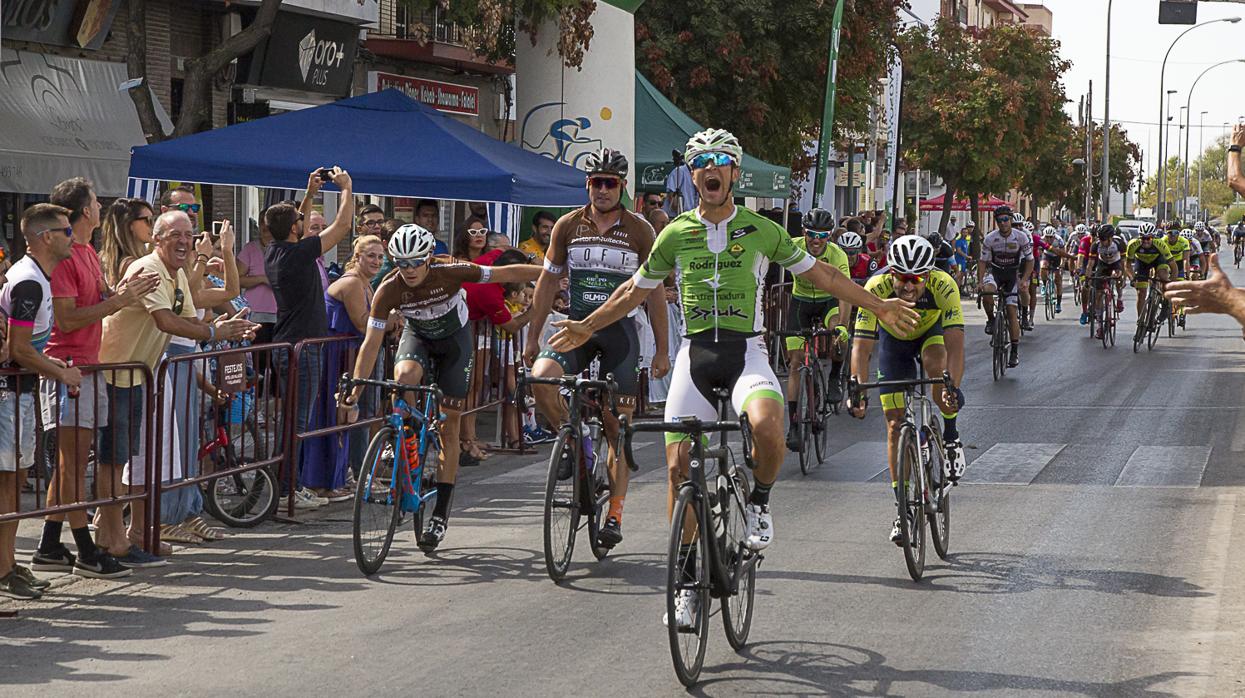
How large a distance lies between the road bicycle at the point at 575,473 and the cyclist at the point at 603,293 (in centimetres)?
10

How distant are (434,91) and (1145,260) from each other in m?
12.0

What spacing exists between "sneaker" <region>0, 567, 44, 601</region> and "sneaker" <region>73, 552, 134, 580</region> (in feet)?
1.81

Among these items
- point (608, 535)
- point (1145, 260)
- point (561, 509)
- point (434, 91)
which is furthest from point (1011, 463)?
point (434, 91)

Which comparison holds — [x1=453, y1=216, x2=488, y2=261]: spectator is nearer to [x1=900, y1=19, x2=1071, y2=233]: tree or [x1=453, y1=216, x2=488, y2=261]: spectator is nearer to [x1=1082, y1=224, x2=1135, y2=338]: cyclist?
[x1=1082, y1=224, x2=1135, y2=338]: cyclist

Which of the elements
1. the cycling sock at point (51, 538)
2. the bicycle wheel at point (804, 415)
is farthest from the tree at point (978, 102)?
the cycling sock at point (51, 538)

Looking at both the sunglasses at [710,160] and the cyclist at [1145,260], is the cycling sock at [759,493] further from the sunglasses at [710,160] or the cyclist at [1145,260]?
the cyclist at [1145,260]

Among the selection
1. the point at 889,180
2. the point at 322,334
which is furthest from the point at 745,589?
the point at 889,180

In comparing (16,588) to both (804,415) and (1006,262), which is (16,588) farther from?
(1006,262)

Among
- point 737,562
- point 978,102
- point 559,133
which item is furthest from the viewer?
point 978,102

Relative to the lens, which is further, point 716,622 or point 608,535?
point 608,535

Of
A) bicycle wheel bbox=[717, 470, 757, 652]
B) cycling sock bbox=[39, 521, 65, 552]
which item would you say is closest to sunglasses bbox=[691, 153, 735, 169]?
bicycle wheel bbox=[717, 470, 757, 652]

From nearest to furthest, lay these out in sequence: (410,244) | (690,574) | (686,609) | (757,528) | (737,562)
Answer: (686,609)
(690,574)
(737,562)
(757,528)
(410,244)

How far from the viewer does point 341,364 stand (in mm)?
11430

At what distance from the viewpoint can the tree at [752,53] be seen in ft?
91.4
